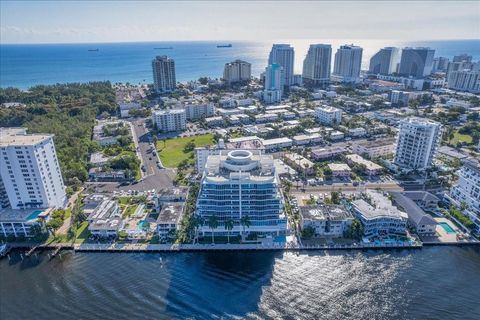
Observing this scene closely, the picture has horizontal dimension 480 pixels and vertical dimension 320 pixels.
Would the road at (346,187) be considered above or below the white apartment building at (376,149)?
below

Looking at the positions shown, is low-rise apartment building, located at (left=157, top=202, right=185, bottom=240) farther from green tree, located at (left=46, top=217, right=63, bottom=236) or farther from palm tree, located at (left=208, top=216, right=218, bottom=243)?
green tree, located at (left=46, top=217, right=63, bottom=236)

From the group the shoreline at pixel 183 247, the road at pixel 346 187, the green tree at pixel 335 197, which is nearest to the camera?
the shoreline at pixel 183 247

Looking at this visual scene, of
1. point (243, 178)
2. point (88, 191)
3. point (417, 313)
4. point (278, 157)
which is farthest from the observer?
point (278, 157)

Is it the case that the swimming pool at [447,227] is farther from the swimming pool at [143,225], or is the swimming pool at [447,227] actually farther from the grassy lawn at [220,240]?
the swimming pool at [143,225]

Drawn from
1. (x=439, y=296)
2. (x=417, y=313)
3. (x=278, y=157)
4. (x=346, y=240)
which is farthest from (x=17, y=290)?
(x=278, y=157)

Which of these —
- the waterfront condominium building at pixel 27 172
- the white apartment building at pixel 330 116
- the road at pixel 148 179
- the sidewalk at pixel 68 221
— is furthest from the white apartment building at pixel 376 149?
the waterfront condominium building at pixel 27 172

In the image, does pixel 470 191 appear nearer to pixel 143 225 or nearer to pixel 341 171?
pixel 341 171

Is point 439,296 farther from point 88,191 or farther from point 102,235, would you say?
point 88,191
